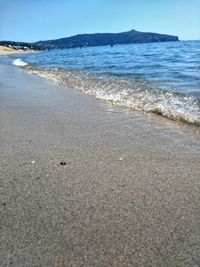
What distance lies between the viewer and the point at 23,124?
6.43 m

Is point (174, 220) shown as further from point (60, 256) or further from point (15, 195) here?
point (15, 195)

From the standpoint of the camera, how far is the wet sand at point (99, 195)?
262 cm

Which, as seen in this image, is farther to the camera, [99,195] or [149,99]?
[149,99]

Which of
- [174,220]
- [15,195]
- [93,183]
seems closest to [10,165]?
[15,195]

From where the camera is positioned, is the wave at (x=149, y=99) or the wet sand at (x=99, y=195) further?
the wave at (x=149, y=99)

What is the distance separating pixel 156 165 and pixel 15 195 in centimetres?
169

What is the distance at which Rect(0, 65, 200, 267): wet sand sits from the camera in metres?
2.62

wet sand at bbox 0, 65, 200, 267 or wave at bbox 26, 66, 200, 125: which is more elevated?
wet sand at bbox 0, 65, 200, 267

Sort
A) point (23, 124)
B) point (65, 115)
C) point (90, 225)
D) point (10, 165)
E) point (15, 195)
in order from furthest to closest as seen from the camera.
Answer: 1. point (65, 115)
2. point (23, 124)
3. point (10, 165)
4. point (15, 195)
5. point (90, 225)

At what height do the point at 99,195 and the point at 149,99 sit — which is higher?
the point at 99,195

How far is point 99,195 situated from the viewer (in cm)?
348

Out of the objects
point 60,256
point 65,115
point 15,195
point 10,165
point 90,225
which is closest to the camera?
point 60,256

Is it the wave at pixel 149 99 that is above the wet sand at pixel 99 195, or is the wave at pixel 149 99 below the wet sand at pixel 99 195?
below

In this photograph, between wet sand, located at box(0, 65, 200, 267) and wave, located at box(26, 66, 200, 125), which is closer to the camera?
wet sand, located at box(0, 65, 200, 267)
